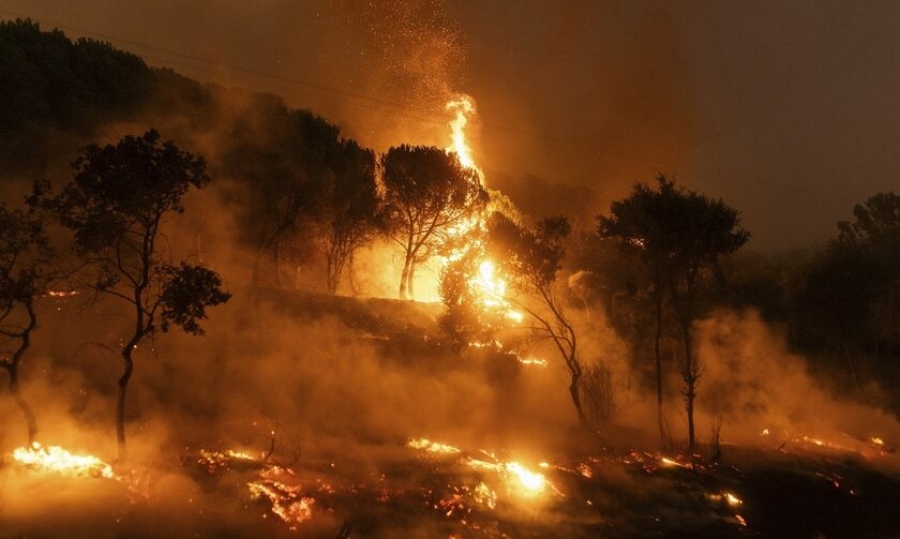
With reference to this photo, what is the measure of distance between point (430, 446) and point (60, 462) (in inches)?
336

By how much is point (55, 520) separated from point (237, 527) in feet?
9.36

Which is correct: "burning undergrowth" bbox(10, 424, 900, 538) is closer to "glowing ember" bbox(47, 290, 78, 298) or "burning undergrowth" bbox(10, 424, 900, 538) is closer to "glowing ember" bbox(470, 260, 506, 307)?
"glowing ember" bbox(47, 290, 78, 298)

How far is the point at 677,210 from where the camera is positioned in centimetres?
1875

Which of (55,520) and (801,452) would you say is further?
(801,452)

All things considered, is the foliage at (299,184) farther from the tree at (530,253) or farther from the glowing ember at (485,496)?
the glowing ember at (485,496)

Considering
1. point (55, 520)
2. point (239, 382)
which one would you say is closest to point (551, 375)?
point (239, 382)

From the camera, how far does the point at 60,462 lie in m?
11.0

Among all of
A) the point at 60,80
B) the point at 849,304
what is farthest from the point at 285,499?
the point at 849,304

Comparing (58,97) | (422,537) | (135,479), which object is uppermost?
(58,97)

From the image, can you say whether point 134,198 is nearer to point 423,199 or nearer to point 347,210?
point 347,210

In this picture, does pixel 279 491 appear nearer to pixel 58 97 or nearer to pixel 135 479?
pixel 135 479

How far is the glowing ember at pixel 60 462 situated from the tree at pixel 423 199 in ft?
74.4

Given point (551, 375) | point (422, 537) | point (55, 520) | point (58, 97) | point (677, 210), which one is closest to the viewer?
point (55, 520)

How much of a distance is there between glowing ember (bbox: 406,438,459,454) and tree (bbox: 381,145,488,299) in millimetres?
17751
